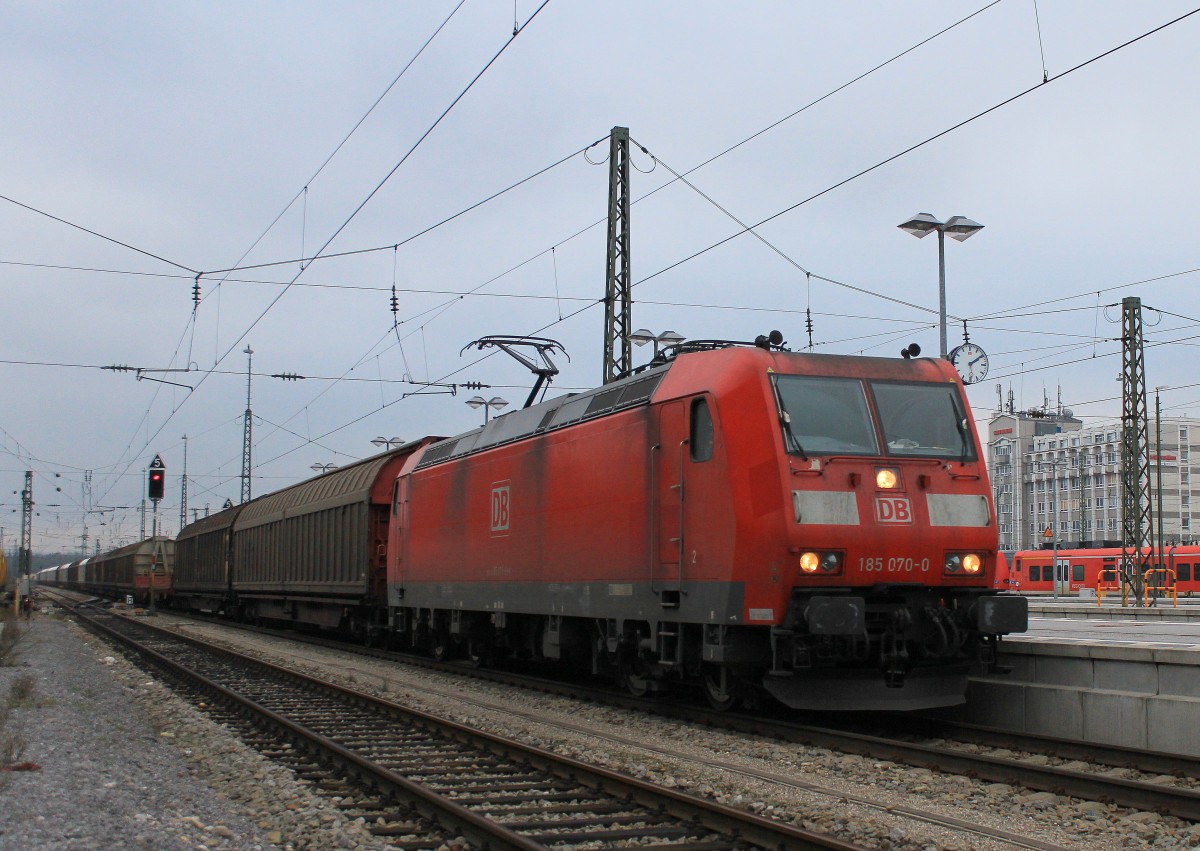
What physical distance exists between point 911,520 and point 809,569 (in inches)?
47.4

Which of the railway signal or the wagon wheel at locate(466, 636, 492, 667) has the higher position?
the railway signal

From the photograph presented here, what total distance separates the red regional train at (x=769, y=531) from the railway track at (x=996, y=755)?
356mm

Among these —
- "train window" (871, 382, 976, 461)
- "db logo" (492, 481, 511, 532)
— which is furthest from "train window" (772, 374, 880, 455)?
"db logo" (492, 481, 511, 532)

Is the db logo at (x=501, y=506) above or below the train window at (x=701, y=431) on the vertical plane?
below

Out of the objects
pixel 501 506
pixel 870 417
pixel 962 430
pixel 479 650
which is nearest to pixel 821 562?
pixel 870 417

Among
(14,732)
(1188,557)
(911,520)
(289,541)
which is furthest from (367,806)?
(1188,557)

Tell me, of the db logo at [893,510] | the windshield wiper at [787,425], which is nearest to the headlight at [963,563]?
the db logo at [893,510]

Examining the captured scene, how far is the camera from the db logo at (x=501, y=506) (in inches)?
647

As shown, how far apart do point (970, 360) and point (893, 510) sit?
8.43 meters

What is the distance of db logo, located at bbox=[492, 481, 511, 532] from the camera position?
16438 millimetres

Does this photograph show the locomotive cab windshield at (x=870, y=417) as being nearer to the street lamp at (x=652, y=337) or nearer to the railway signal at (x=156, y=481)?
the street lamp at (x=652, y=337)

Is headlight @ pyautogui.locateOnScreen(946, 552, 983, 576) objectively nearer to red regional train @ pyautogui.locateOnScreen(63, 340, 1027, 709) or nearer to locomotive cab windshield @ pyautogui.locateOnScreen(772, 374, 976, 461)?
red regional train @ pyautogui.locateOnScreen(63, 340, 1027, 709)

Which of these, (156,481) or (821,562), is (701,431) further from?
(156,481)

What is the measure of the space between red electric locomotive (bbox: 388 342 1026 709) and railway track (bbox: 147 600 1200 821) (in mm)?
345
